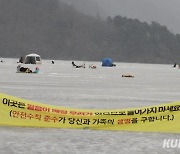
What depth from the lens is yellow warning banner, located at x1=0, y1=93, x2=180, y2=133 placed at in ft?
42.2

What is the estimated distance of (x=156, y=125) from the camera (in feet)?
42.7

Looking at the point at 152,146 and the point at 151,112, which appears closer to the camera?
the point at 152,146

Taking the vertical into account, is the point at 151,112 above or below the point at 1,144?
above

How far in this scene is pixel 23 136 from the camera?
39.0 feet

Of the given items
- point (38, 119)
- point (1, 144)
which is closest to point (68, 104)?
point (38, 119)

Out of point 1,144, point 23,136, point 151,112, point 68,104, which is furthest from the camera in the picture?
point 68,104

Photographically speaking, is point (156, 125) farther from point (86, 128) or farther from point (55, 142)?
point (55, 142)

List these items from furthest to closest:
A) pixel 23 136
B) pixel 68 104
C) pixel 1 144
→ 1. pixel 68 104
2. pixel 23 136
3. pixel 1 144

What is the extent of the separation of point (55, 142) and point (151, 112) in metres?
3.35

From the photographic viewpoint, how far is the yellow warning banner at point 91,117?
1286 centimetres

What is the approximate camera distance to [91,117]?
13.1m

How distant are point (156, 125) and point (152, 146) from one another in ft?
6.90

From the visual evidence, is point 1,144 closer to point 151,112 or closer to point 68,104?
point 151,112

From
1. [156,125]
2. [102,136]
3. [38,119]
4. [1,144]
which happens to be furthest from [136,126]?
[1,144]
